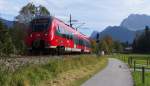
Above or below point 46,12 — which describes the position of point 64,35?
below

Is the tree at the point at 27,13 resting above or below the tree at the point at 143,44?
above

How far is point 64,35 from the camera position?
34812 millimetres

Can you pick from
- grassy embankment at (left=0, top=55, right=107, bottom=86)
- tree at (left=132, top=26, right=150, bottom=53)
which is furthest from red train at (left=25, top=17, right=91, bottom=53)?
tree at (left=132, top=26, right=150, bottom=53)

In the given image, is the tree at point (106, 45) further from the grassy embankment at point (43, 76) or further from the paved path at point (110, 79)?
the grassy embankment at point (43, 76)

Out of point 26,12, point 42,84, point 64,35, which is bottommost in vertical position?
point 42,84

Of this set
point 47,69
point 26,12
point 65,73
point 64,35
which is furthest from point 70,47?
point 26,12

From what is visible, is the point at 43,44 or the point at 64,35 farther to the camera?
the point at 64,35

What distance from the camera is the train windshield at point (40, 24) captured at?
101 feet

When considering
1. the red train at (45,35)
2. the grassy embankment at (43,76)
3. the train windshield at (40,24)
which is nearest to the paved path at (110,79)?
the grassy embankment at (43,76)

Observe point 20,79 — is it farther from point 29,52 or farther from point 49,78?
point 29,52

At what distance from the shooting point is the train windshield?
30834 mm

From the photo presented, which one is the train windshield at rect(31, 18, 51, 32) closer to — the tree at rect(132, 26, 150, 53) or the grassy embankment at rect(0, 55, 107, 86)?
the grassy embankment at rect(0, 55, 107, 86)

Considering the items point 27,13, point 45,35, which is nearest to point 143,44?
point 27,13

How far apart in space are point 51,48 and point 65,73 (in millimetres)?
9562
